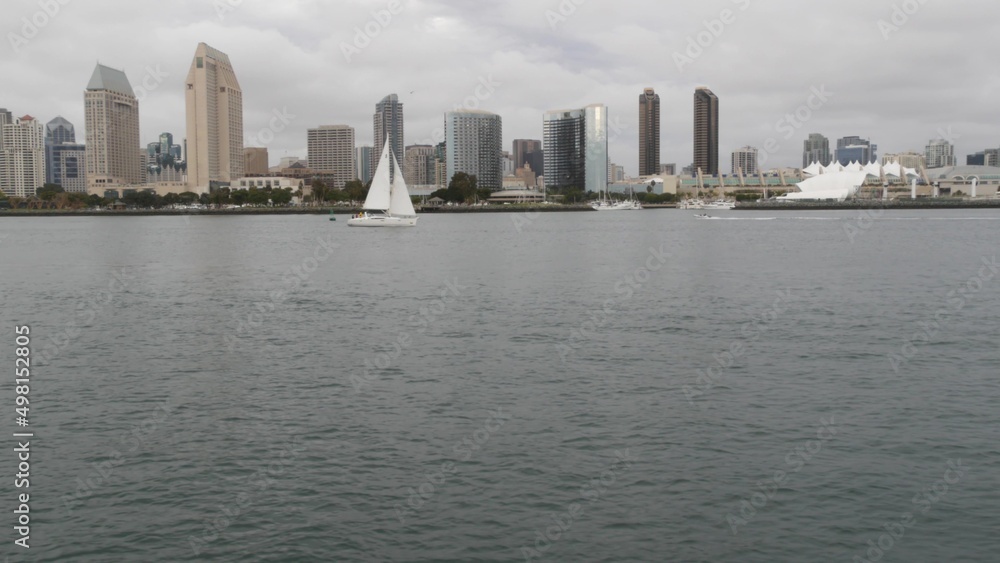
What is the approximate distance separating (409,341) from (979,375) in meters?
11.4

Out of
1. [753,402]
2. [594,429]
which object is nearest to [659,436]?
[594,429]

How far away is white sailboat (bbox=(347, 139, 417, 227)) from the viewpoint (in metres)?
76.0

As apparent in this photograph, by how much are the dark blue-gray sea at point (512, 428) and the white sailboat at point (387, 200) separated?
49298mm

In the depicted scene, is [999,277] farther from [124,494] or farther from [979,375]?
[124,494]

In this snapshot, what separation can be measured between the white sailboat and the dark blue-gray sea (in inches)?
1941

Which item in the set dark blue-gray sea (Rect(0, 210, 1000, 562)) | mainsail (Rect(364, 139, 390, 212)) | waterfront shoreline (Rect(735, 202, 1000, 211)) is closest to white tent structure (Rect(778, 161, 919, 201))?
waterfront shoreline (Rect(735, 202, 1000, 211))

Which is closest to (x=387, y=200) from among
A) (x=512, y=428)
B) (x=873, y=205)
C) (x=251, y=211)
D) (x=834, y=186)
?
(x=512, y=428)

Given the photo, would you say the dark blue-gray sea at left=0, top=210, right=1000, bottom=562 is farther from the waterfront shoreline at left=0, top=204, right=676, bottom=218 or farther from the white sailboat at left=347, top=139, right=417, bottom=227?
the waterfront shoreline at left=0, top=204, right=676, bottom=218

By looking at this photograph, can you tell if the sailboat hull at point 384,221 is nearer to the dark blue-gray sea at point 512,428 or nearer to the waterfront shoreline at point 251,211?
the dark blue-gray sea at point 512,428

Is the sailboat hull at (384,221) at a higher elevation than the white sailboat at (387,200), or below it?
below

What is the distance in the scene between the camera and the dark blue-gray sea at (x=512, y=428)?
9.24 metres

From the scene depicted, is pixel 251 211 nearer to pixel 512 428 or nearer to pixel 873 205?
pixel 873 205

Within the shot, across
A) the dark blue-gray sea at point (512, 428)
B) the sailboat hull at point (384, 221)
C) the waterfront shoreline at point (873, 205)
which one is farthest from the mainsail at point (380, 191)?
the waterfront shoreline at point (873, 205)

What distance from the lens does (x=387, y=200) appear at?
78.2 meters
